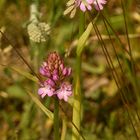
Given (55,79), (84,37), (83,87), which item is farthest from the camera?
(83,87)

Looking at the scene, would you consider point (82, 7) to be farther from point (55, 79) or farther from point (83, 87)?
point (83, 87)

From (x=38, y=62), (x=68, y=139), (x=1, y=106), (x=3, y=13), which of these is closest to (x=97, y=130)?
(x=68, y=139)

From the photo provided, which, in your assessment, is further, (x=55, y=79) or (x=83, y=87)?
(x=83, y=87)

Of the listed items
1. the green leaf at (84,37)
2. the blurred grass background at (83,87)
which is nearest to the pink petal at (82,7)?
the green leaf at (84,37)

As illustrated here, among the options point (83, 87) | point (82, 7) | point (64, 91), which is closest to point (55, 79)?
point (64, 91)

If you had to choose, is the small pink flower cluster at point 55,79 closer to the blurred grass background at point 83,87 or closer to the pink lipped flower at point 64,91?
the pink lipped flower at point 64,91

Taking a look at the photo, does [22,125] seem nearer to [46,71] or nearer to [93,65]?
[93,65]
